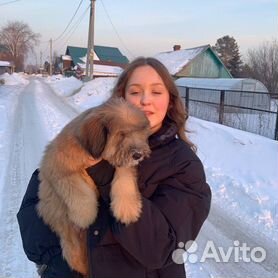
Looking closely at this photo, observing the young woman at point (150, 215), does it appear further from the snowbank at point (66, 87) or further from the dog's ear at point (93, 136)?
the snowbank at point (66, 87)

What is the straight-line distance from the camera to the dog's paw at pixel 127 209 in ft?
6.56

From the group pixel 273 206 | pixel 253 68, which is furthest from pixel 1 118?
pixel 253 68

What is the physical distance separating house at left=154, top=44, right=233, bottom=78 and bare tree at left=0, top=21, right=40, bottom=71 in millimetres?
69300

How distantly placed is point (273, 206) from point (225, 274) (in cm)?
233

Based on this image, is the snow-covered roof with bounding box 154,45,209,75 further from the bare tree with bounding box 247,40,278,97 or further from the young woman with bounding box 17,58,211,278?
the young woman with bounding box 17,58,211,278

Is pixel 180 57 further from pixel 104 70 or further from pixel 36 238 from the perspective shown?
pixel 36 238

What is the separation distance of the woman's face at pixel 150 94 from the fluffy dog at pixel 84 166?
9 centimetres

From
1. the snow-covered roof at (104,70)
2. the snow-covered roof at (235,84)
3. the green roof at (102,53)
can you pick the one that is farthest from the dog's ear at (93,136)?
the green roof at (102,53)

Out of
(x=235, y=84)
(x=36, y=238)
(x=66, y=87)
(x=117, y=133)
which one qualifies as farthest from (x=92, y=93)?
(x=36, y=238)

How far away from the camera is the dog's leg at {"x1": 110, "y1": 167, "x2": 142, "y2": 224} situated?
201 cm

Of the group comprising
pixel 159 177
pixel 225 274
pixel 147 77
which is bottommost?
pixel 225 274

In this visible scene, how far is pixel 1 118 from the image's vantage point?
52.1 ft

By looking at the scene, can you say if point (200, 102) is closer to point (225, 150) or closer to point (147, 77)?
point (225, 150)

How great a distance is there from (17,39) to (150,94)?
112034 millimetres
